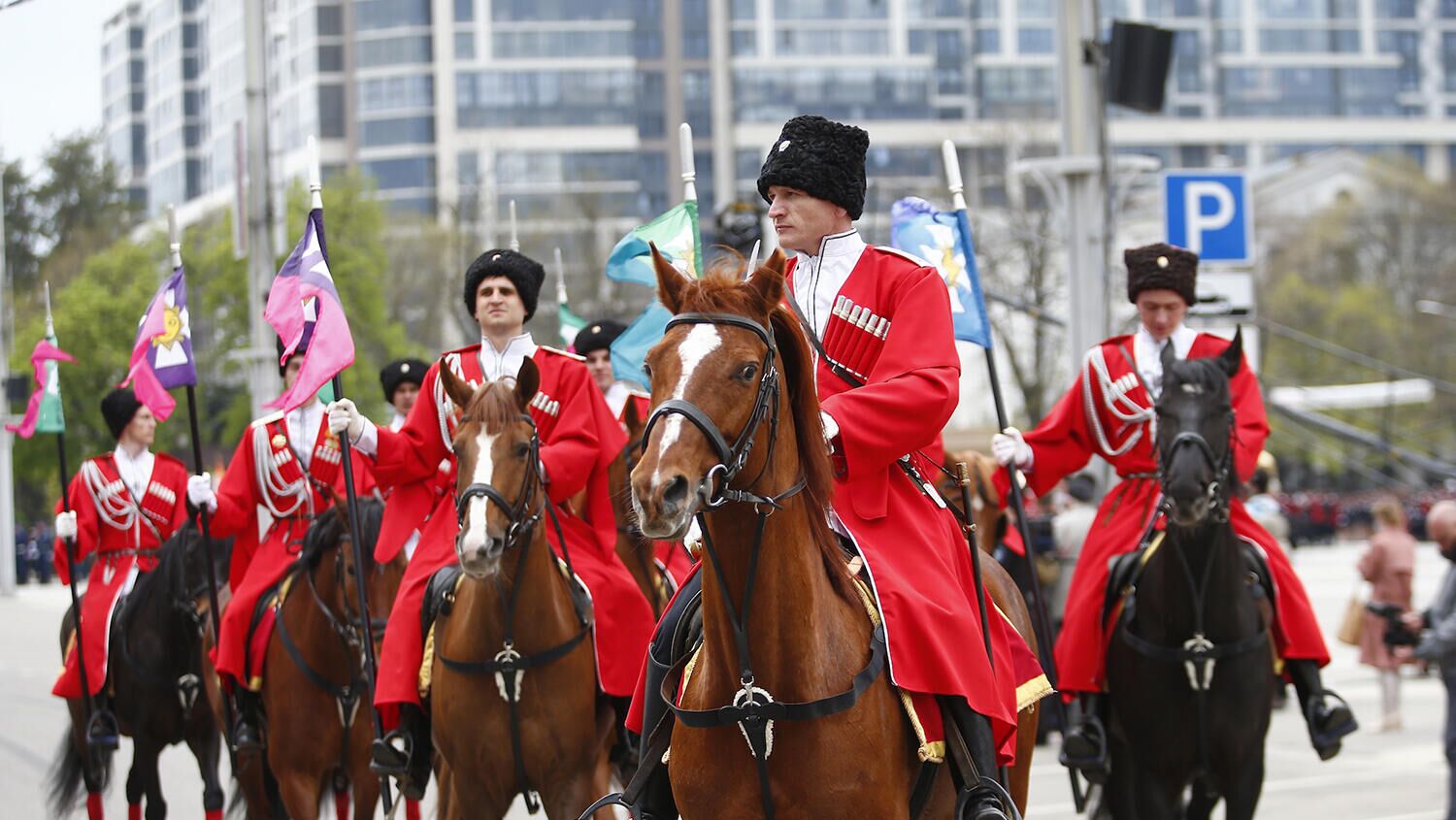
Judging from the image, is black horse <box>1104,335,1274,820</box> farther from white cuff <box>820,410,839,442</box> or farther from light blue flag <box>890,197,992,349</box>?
white cuff <box>820,410,839,442</box>

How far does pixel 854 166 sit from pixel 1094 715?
13.5ft

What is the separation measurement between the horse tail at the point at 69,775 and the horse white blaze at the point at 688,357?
8.72m

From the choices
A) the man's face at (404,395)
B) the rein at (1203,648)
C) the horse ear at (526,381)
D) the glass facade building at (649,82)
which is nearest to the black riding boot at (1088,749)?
the rein at (1203,648)

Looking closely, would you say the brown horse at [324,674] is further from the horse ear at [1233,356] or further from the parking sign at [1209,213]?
the parking sign at [1209,213]

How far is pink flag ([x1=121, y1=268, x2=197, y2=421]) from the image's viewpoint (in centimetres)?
1080

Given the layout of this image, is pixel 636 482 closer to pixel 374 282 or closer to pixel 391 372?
pixel 391 372

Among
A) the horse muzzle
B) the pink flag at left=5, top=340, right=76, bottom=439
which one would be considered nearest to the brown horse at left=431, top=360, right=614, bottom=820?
the horse muzzle

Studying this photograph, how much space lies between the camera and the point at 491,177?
7469cm

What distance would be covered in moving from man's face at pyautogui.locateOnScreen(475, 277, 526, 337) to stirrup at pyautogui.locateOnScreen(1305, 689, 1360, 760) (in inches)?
166

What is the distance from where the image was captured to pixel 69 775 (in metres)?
12.5

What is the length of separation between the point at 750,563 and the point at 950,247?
15.0ft

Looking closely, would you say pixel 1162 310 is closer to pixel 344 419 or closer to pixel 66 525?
pixel 344 419

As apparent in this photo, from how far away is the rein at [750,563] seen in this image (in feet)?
15.2

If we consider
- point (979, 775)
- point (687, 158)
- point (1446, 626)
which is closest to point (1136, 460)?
point (1446, 626)
